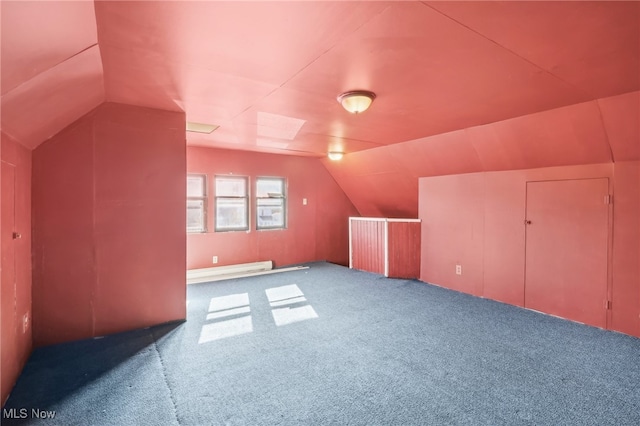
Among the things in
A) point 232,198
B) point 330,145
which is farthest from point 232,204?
point 330,145

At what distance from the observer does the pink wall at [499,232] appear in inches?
116

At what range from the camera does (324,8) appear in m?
1.46

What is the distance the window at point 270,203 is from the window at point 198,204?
1.00 meters

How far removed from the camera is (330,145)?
4902 millimetres

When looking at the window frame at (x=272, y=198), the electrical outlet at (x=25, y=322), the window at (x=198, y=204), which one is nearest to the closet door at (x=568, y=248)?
the window frame at (x=272, y=198)

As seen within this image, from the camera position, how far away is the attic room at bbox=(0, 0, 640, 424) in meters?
1.65

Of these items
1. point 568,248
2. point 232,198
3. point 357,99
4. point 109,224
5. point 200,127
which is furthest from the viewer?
point 232,198

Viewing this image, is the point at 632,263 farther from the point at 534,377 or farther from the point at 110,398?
→ the point at 110,398

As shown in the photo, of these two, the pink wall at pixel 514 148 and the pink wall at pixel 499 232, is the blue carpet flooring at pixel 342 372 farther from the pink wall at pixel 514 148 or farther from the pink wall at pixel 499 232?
the pink wall at pixel 514 148

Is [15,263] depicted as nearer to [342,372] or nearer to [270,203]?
[342,372]

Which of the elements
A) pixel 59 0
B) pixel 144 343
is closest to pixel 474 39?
pixel 59 0

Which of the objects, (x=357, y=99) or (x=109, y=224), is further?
(x=109, y=224)

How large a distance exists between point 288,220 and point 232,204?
3.93ft

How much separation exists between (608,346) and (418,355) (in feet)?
5.94
